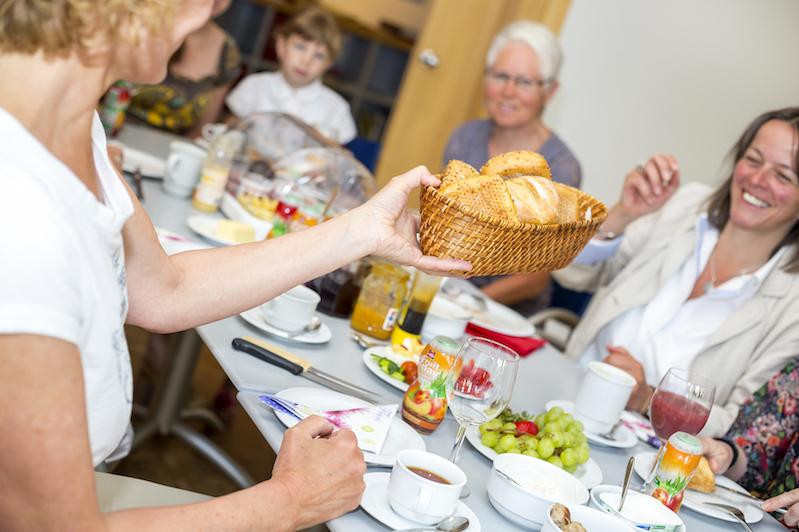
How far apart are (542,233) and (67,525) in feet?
2.85

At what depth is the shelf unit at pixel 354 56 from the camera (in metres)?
5.84

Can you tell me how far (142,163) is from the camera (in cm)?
242

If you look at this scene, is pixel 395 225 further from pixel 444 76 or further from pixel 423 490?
pixel 444 76

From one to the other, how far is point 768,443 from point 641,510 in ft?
2.05

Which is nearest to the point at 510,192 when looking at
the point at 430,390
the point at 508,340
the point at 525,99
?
the point at 430,390

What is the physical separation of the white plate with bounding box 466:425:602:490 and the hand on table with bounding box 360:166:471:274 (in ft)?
0.87

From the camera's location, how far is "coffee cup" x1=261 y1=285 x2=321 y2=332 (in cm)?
156

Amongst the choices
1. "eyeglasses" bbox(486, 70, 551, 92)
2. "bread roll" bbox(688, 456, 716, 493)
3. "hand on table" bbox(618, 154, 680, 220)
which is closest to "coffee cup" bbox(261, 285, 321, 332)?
"bread roll" bbox(688, 456, 716, 493)

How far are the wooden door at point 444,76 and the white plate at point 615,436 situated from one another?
3039mm

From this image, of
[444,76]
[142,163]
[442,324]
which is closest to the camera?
[442,324]

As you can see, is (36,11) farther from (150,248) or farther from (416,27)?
(416,27)

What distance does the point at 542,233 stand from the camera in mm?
1399

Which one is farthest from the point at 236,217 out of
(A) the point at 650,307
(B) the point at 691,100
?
(B) the point at 691,100

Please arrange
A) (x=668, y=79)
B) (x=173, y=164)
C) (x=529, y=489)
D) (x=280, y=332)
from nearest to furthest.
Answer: (x=529, y=489), (x=280, y=332), (x=173, y=164), (x=668, y=79)
